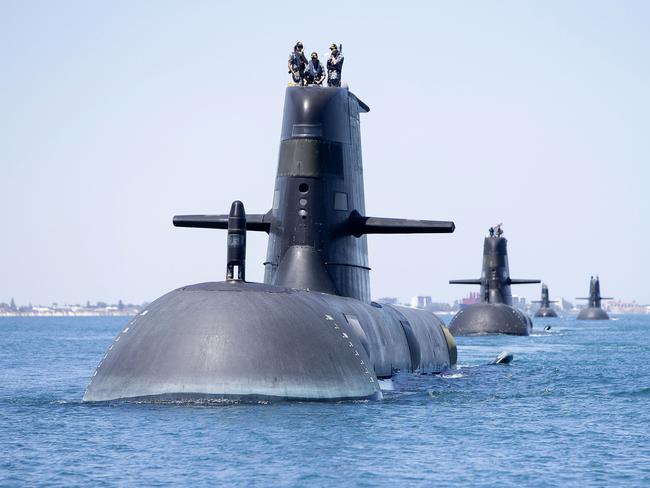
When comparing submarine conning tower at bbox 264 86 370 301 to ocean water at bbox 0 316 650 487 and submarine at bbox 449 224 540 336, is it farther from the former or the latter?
submarine at bbox 449 224 540 336

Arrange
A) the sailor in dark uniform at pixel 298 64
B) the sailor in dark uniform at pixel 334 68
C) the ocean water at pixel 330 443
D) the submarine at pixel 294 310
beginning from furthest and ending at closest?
the sailor in dark uniform at pixel 334 68, the sailor in dark uniform at pixel 298 64, the submarine at pixel 294 310, the ocean water at pixel 330 443

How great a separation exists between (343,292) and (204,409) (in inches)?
439

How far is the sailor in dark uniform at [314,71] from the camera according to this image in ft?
112

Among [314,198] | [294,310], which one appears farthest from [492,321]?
[294,310]

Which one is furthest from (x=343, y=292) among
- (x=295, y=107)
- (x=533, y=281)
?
(x=533, y=281)

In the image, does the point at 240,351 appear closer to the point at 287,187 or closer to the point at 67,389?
the point at 287,187

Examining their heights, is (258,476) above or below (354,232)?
below

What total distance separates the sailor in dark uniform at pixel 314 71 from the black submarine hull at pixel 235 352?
28.0ft

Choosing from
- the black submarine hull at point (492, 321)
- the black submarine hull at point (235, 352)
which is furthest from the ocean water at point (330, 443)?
the black submarine hull at point (492, 321)

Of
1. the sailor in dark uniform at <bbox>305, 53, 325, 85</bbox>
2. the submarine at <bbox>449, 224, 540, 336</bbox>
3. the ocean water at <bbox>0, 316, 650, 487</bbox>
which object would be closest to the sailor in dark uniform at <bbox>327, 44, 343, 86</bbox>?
the sailor in dark uniform at <bbox>305, 53, 325, 85</bbox>

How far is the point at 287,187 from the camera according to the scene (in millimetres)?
33250

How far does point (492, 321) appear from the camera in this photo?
100 metres

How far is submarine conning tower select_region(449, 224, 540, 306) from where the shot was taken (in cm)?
10131

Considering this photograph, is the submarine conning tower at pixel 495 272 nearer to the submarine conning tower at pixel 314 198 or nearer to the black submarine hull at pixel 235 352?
the submarine conning tower at pixel 314 198
